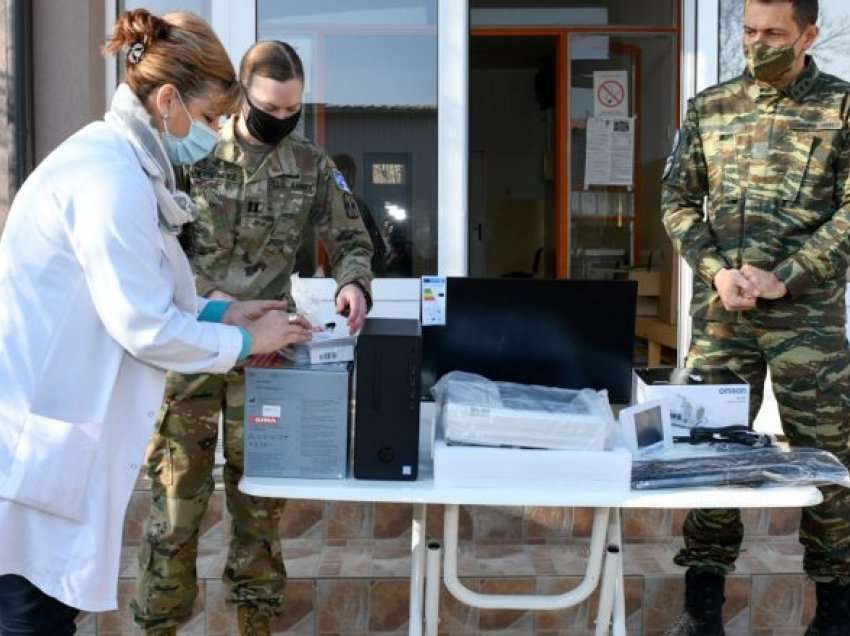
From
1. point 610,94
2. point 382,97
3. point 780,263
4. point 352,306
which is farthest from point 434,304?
point 610,94

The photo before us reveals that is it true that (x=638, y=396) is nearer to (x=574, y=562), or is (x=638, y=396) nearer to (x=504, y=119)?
(x=574, y=562)

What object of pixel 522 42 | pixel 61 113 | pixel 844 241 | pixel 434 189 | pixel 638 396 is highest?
pixel 522 42

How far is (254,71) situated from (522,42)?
16.2 ft

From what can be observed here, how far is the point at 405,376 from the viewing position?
5.76 ft

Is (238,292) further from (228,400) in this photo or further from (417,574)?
(417,574)

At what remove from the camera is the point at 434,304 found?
2.04 meters

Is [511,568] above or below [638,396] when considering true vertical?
below

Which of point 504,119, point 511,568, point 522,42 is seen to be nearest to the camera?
point 511,568

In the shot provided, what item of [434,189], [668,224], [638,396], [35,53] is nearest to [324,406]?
[638,396]

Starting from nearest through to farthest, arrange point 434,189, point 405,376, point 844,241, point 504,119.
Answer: point 405,376
point 844,241
point 434,189
point 504,119

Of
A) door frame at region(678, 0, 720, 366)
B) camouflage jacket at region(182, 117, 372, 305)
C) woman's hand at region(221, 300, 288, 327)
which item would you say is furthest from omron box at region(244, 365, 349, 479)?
door frame at region(678, 0, 720, 366)

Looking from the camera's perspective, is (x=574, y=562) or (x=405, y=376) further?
(x=574, y=562)

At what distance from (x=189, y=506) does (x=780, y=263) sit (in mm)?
1627

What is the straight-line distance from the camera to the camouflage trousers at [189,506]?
2.20m
